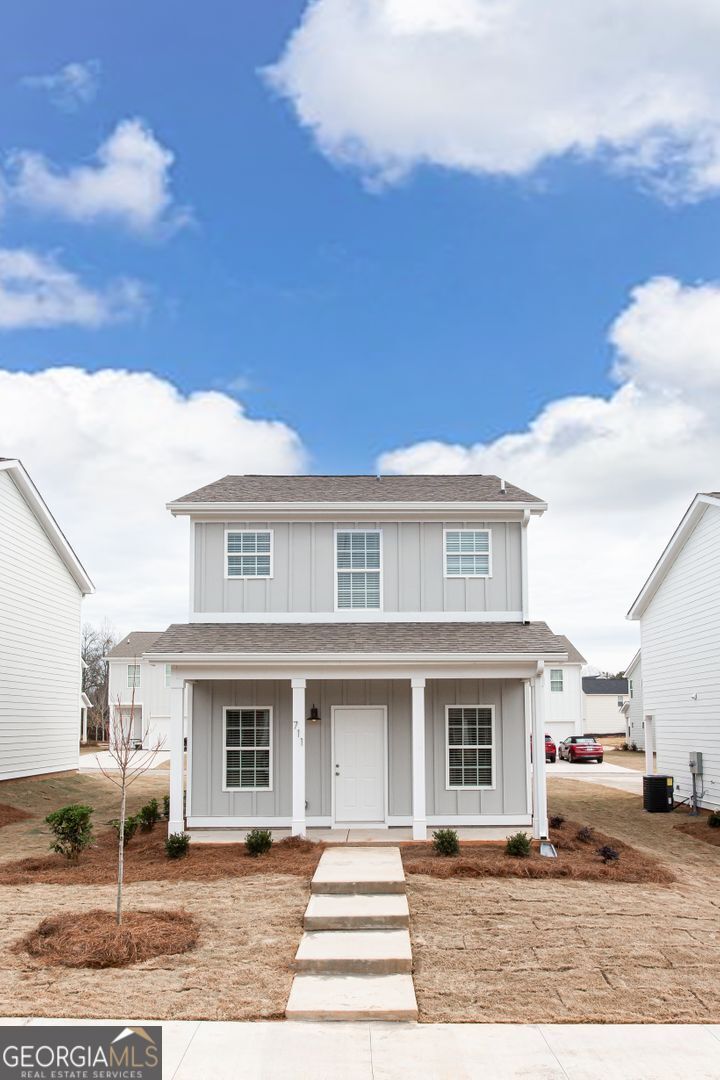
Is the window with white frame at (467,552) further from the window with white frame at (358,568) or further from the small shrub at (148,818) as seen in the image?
the small shrub at (148,818)

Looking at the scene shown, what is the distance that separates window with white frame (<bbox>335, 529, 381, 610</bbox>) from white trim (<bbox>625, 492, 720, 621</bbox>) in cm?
782

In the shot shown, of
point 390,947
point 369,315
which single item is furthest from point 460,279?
point 390,947

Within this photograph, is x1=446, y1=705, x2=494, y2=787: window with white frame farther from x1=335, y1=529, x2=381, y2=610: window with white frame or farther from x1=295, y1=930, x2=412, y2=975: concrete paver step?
x1=295, y1=930, x2=412, y2=975: concrete paver step

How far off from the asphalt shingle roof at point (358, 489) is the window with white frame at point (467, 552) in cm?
71

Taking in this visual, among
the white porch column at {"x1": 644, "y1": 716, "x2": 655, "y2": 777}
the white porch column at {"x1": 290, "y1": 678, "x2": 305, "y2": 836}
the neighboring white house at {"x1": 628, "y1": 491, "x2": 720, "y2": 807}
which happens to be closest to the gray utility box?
the neighboring white house at {"x1": 628, "y1": 491, "x2": 720, "y2": 807}

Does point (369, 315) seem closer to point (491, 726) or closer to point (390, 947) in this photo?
point (491, 726)

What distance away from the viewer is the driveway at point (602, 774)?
2994cm

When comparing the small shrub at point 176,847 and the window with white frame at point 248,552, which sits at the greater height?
the window with white frame at point 248,552

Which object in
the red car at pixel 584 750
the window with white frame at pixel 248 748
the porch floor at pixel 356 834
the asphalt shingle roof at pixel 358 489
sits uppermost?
the asphalt shingle roof at pixel 358 489

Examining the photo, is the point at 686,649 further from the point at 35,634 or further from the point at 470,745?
the point at 35,634

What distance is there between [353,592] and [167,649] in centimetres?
403

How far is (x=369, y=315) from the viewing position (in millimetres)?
23922

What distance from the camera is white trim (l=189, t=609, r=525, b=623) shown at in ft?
60.8

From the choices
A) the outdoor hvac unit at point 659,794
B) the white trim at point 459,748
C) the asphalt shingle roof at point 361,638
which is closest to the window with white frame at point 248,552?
the asphalt shingle roof at point 361,638
